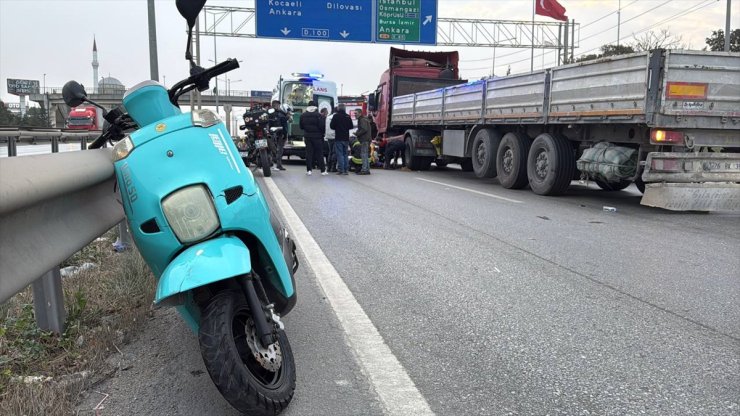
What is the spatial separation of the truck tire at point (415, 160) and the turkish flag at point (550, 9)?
13877 millimetres

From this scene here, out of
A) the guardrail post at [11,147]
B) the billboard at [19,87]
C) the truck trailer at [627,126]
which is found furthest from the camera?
the billboard at [19,87]

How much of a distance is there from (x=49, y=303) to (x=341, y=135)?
40.2ft

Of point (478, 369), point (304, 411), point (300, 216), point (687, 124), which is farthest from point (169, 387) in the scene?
point (687, 124)

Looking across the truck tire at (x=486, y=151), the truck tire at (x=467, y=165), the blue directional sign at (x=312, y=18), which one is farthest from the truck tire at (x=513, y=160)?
the blue directional sign at (x=312, y=18)

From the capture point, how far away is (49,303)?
3.28 meters

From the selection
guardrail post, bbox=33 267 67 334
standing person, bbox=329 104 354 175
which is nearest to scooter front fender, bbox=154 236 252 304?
guardrail post, bbox=33 267 67 334

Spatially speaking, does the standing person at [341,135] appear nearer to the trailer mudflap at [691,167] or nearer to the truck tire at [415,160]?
the truck tire at [415,160]

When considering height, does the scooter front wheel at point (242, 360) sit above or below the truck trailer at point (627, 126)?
below

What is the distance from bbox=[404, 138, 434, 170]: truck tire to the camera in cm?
1758

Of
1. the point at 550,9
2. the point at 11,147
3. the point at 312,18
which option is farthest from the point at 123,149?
the point at 550,9

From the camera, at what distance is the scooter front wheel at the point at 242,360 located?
2230 millimetres

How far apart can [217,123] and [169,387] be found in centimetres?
135

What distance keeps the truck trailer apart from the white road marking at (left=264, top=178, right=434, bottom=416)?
538cm

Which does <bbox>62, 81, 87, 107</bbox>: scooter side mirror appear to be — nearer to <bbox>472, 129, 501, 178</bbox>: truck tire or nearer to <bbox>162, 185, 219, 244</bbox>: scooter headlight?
<bbox>162, 185, 219, 244</bbox>: scooter headlight
